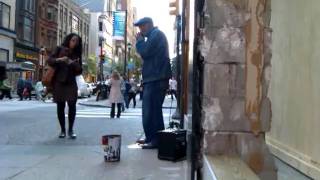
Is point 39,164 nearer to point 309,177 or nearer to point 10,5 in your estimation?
point 309,177

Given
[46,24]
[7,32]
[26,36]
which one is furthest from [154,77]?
[46,24]

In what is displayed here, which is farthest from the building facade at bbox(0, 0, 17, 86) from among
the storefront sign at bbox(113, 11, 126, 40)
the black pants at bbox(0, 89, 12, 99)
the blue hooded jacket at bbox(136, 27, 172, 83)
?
the blue hooded jacket at bbox(136, 27, 172, 83)

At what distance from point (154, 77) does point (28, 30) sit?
56027mm

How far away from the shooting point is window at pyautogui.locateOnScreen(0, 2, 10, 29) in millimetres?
52731

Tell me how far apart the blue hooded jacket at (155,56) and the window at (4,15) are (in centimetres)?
4716

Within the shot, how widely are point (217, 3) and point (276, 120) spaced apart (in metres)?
4.82

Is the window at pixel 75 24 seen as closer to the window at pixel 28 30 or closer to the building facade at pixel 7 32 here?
the window at pixel 28 30

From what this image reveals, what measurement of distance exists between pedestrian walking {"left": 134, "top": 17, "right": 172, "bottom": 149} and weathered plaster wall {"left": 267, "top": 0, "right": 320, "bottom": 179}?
5.72ft

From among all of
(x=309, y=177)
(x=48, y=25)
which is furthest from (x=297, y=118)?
(x=48, y=25)

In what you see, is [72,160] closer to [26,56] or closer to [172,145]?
[172,145]

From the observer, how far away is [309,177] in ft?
21.8

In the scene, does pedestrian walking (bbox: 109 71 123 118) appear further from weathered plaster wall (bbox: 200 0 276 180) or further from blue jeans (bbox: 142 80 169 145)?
weathered plaster wall (bbox: 200 0 276 180)

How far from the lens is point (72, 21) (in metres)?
82.6

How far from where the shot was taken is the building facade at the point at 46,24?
65.2 m
